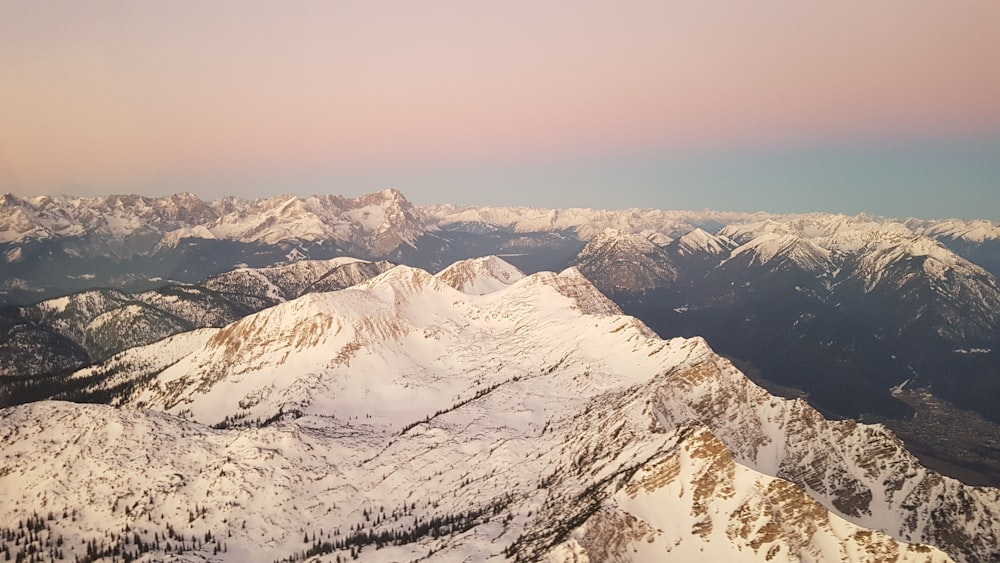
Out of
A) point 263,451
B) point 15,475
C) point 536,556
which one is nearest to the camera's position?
point 536,556

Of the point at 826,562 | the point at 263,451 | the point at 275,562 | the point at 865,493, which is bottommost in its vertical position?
the point at 275,562

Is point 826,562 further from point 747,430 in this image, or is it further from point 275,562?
point 275,562

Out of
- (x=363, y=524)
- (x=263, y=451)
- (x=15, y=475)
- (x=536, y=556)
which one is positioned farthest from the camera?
(x=263, y=451)

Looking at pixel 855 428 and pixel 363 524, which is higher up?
pixel 855 428

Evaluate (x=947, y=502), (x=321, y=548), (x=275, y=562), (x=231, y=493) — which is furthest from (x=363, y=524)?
(x=947, y=502)

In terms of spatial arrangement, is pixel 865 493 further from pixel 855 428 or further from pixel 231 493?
pixel 231 493

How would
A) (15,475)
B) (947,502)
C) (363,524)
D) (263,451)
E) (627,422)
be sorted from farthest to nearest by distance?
(263,451)
(15,475)
(363,524)
(627,422)
(947,502)

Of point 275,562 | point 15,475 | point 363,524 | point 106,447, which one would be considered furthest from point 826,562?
point 15,475

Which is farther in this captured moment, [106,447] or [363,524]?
[106,447]

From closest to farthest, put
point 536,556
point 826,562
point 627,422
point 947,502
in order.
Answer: point 826,562 < point 536,556 < point 947,502 < point 627,422
